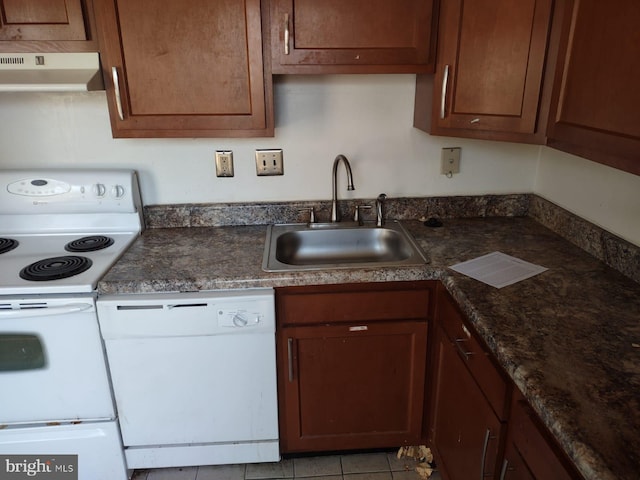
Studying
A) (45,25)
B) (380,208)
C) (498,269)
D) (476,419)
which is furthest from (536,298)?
(45,25)

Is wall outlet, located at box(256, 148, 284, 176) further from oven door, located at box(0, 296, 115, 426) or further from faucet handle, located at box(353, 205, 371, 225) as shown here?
oven door, located at box(0, 296, 115, 426)

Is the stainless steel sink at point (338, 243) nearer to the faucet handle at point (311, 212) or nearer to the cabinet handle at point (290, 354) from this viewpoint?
the faucet handle at point (311, 212)

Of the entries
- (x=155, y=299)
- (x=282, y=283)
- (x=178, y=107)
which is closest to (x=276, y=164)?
(x=178, y=107)

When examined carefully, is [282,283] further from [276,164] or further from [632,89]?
[632,89]

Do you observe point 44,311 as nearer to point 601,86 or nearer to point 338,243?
point 338,243

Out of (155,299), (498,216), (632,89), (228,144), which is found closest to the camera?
(632,89)

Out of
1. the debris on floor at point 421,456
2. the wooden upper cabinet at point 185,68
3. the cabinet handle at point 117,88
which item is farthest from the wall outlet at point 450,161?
the cabinet handle at point 117,88

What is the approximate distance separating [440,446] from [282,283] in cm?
84

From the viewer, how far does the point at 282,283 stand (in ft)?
5.08

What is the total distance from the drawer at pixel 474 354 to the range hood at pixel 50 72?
53.7 inches

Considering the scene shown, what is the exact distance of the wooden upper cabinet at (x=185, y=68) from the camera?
1497 mm

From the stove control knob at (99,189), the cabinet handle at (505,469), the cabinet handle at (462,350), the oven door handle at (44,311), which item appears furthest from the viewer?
the stove control knob at (99,189)

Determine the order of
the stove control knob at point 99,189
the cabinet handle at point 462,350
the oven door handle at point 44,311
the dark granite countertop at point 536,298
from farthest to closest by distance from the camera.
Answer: the stove control knob at point 99,189 → the oven door handle at point 44,311 → the cabinet handle at point 462,350 → the dark granite countertop at point 536,298

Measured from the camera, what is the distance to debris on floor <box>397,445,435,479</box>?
5.99 feet
